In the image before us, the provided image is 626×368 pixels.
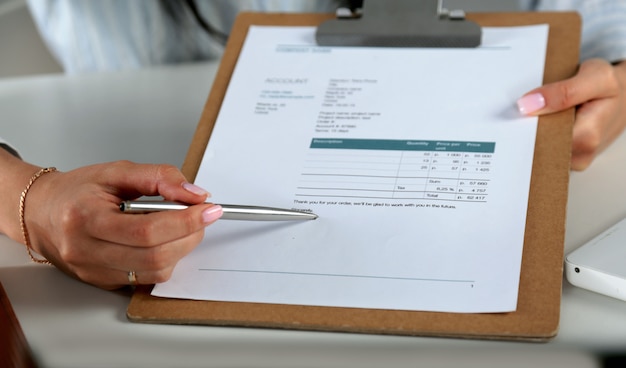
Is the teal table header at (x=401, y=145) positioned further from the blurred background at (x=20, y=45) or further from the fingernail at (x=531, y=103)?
the blurred background at (x=20, y=45)

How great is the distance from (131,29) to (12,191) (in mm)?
490

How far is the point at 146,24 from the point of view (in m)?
1.09

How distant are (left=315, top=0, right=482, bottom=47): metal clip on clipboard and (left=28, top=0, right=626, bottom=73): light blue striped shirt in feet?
0.84

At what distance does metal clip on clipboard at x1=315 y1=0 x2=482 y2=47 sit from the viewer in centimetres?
74

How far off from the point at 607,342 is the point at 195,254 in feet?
0.96

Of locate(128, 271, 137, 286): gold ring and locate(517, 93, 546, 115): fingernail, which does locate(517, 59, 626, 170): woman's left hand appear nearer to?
locate(517, 93, 546, 115): fingernail

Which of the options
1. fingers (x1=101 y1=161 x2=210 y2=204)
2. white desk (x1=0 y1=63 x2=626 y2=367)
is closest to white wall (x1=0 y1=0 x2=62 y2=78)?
white desk (x1=0 y1=63 x2=626 y2=367)

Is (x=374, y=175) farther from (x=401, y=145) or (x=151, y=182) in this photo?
(x=151, y=182)

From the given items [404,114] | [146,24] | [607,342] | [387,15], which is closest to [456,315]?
[607,342]

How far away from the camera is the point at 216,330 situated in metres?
0.56

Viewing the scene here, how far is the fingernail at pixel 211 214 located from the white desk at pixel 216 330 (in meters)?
0.08

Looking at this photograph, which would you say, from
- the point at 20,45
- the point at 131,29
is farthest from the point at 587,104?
the point at 20,45

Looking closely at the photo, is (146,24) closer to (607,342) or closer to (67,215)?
(67,215)

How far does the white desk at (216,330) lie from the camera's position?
0.53 m
